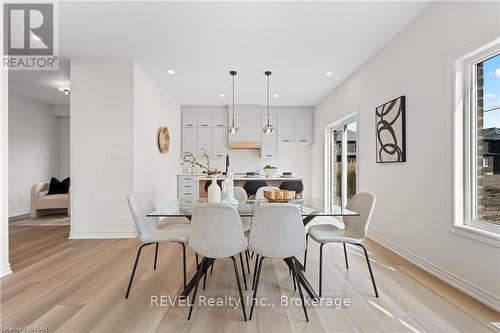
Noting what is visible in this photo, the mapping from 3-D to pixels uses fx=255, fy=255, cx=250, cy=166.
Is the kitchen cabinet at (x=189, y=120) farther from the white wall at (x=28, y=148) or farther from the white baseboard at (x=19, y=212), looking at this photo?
the white baseboard at (x=19, y=212)

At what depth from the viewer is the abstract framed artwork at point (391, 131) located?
293 cm

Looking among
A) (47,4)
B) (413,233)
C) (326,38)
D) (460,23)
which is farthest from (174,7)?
(413,233)

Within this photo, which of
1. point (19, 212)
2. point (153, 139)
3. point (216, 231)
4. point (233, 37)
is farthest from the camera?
point (19, 212)

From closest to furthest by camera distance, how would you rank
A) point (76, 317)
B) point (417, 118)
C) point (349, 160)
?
1. point (76, 317)
2. point (417, 118)
3. point (349, 160)

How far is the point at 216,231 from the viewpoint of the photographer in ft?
5.79

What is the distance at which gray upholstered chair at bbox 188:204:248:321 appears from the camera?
1727mm

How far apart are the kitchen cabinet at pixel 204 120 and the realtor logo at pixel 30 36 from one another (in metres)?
3.13

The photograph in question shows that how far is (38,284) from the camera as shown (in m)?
2.30

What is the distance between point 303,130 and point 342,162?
73.4 inches

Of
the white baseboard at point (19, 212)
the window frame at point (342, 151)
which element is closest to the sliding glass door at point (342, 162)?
the window frame at point (342, 151)

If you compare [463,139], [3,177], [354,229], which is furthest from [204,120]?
[463,139]

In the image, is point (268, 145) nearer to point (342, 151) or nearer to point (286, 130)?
point (286, 130)

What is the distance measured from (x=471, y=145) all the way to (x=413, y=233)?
3.58ft

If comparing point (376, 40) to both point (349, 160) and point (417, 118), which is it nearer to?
point (417, 118)
